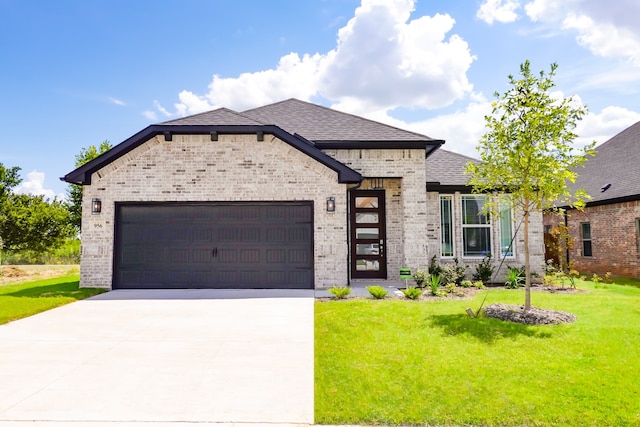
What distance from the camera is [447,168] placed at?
14.8m

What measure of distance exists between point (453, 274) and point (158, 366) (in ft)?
30.9

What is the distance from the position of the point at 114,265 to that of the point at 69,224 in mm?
12708

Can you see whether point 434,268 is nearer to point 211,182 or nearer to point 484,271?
point 484,271

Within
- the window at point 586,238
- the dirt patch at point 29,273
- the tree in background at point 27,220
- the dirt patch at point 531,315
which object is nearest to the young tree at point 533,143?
the dirt patch at point 531,315

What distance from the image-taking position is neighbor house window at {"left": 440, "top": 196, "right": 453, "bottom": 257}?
541 inches

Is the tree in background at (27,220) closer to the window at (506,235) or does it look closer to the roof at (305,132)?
the roof at (305,132)

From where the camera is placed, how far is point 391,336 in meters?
6.51

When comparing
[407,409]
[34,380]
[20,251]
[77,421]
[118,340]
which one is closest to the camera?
[77,421]

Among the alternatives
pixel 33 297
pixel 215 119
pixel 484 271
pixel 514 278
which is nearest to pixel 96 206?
pixel 33 297

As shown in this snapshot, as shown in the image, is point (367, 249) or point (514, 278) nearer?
point (514, 278)

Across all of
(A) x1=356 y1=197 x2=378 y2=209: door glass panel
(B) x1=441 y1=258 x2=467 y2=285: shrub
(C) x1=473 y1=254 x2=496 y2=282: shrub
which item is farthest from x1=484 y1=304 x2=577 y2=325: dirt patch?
(A) x1=356 y1=197 x2=378 y2=209: door glass panel

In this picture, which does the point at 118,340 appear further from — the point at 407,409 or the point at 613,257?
the point at 613,257

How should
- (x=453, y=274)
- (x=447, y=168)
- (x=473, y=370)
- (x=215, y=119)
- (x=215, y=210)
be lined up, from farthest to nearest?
(x=447, y=168) → (x=453, y=274) → (x=215, y=119) → (x=215, y=210) → (x=473, y=370)

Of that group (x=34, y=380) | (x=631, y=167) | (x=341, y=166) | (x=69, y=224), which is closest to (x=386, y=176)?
(x=341, y=166)
